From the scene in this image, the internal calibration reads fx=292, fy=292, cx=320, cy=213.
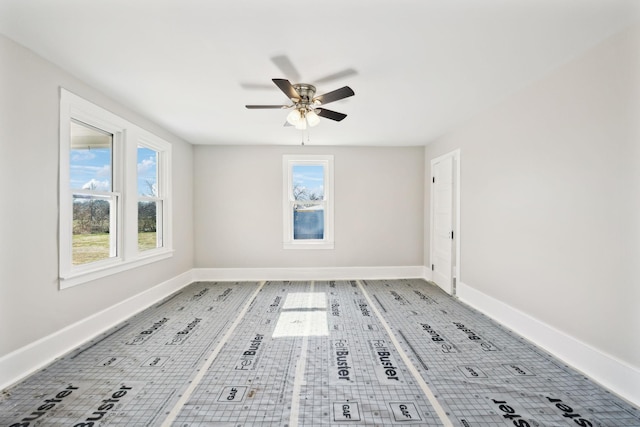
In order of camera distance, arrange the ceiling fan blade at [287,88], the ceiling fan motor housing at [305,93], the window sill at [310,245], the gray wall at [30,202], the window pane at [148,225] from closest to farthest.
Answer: the gray wall at [30,202] → the ceiling fan blade at [287,88] → the ceiling fan motor housing at [305,93] → the window pane at [148,225] → the window sill at [310,245]

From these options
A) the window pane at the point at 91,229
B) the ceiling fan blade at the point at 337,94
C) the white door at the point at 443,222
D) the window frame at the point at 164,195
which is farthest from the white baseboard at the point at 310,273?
the ceiling fan blade at the point at 337,94

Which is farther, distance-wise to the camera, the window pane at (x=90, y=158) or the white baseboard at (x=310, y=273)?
the white baseboard at (x=310, y=273)

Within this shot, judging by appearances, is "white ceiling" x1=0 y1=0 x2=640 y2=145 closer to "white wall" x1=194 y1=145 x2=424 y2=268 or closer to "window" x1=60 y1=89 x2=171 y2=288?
"window" x1=60 y1=89 x2=171 y2=288

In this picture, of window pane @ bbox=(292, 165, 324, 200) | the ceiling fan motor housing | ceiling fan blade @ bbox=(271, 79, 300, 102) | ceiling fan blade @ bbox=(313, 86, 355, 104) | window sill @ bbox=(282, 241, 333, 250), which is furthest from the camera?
window pane @ bbox=(292, 165, 324, 200)

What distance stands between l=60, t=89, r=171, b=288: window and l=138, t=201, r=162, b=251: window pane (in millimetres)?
13

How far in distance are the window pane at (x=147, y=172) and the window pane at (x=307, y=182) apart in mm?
2287

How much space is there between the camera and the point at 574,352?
238 centimetres

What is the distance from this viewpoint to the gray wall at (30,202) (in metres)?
2.12

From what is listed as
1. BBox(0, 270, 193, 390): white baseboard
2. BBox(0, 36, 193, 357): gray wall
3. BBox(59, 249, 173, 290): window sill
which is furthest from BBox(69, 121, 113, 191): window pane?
BBox(0, 270, 193, 390): white baseboard

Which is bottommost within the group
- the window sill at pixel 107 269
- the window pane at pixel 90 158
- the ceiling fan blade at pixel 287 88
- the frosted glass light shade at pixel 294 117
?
the window sill at pixel 107 269

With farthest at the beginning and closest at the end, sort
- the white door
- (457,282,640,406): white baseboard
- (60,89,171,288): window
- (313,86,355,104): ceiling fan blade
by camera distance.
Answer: the white door, (60,89,171,288): window, (313,86,355,104): ceiling fan blade, (457,282,640,406): white baseboard

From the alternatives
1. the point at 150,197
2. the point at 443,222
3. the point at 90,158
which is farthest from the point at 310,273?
the point at 90,158

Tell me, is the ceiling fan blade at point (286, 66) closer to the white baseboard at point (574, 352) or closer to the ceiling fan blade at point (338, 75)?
the ceiling fan blade at point (338, 75)

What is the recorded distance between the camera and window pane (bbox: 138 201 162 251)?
393cm
